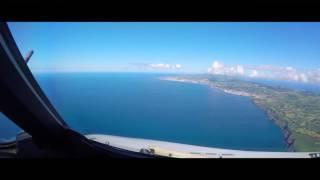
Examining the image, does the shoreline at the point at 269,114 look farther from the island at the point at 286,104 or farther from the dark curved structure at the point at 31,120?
the dark curved structure at the point at 31,120

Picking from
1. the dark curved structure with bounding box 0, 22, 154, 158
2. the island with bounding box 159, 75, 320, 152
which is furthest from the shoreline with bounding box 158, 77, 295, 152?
the dark curved structure with bounding box 0, 22, 154, 158

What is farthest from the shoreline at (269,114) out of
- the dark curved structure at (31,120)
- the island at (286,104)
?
the dark curved structure at (31,120)

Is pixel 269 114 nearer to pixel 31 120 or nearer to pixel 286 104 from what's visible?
pixel 286 104

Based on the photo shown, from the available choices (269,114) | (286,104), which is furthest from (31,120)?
(286,104)

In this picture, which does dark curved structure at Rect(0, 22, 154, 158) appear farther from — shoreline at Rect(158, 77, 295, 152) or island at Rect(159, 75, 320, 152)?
island at Rect(159, 75, 320, 152)

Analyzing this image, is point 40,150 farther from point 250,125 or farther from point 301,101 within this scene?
point 301,101

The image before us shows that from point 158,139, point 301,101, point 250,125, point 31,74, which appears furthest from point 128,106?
point 301,101
